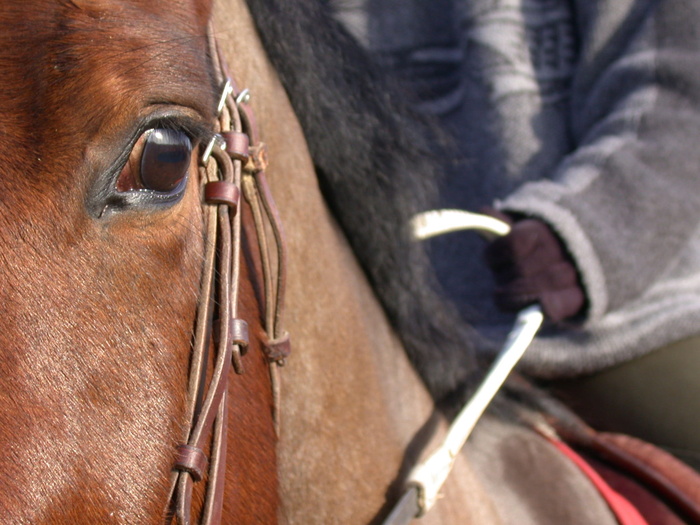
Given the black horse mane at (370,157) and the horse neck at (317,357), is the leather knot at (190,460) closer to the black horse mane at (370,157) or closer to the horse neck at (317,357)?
the horse neck at (317,357)

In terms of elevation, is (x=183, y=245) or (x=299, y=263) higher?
(x=183, y=245)

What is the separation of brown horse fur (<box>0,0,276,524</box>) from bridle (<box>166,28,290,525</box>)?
0.02 metres

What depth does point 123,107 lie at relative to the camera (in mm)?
419

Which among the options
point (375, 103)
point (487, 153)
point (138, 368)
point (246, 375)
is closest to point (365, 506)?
point (246, 375)

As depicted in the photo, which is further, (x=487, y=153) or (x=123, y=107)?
(x=487, y=153)

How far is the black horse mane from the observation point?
0.67 metres

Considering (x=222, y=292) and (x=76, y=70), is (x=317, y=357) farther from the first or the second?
(x=76, y=70)

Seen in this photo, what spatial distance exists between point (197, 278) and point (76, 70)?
17 cm

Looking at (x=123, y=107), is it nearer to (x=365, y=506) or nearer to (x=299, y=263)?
(x=299, y=263)

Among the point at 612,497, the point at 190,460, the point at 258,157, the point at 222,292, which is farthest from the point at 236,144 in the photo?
the point at 612,497

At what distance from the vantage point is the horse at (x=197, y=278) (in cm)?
41

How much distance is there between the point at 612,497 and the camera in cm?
91

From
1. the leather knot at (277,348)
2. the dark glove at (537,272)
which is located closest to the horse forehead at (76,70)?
the leather knot at (277,348)

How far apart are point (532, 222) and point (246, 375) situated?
0.61 metres
